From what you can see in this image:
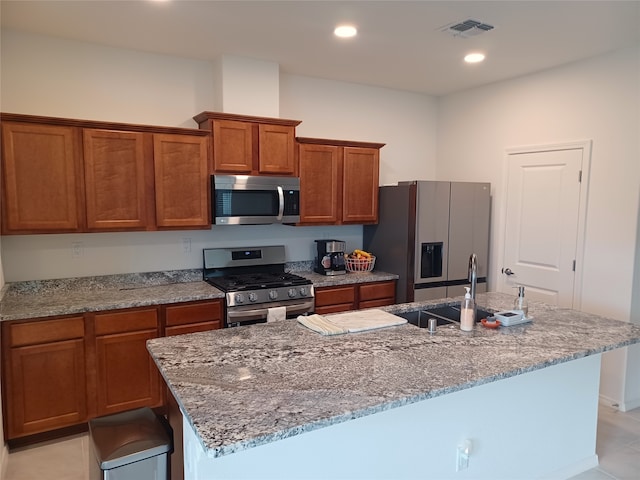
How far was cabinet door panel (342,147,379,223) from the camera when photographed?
4219mm

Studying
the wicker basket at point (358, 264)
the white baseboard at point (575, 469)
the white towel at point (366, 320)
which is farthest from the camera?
the wicker basket at point (358, 264)

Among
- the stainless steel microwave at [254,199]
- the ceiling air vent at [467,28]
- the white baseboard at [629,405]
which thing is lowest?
the white baseboard at [629,405]

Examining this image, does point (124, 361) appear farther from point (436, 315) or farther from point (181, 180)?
point (436, 315)

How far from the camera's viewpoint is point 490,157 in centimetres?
453

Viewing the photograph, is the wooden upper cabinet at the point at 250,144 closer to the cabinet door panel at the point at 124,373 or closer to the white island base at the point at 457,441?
the cabinet door panel at the point at 124,373

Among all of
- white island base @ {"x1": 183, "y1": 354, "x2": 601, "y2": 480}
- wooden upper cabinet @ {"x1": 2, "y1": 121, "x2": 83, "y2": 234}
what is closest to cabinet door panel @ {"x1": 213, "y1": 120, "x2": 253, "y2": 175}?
wooden upper cabinet @ {"x1": 2, "y1": 121, "x2": 83, "y2": 234}

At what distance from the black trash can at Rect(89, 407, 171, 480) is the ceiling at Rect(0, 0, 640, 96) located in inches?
91.4

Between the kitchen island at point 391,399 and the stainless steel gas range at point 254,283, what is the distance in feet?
3.27

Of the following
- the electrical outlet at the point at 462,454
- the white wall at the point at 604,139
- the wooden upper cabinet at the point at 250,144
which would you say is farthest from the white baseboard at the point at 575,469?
the wooden upper cabinet at the point at 250,144

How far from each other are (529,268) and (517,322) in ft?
6.18

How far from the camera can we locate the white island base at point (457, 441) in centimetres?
167

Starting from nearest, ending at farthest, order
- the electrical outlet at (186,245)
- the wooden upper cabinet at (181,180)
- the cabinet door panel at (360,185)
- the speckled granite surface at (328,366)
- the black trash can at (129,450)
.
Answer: the speckled granite surface at (328,366) → the black trash can at (129,450) → the wooden upper cabinet at (181,180) → the electrical outlet at (186,245) → the cabinet door panel at (360,185)

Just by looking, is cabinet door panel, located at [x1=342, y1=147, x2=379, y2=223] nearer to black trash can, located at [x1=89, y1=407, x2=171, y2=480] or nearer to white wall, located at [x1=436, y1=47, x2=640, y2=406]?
white wall, located at [x1=436, y1=47, x2=640, y2=406]

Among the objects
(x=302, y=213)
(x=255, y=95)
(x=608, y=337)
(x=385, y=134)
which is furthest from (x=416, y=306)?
(x=385, y=134)
